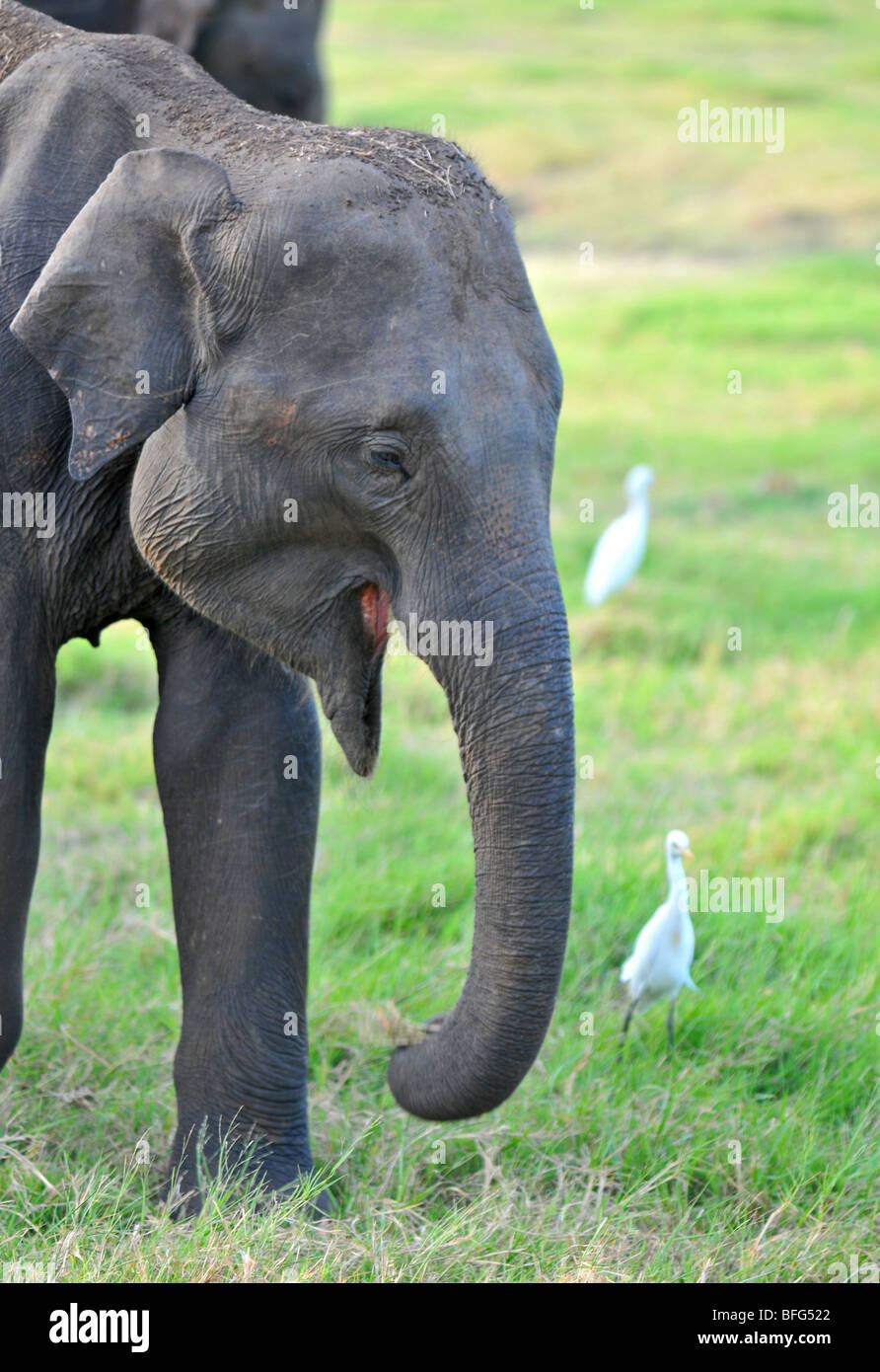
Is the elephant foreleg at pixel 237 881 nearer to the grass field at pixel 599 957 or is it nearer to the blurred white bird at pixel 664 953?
the grass field at pixel 599 957

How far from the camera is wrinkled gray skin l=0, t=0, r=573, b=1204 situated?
9.89ft

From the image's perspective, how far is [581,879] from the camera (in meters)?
5.31

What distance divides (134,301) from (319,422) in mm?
372

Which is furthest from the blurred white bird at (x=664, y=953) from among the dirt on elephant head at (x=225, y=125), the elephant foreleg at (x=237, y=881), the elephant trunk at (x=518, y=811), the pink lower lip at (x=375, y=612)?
the dirt on elephant head at (x=225, y=125)

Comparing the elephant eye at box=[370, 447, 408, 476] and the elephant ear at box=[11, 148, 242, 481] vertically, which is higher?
the elephant ear at box=[11, 148, 242, 481]

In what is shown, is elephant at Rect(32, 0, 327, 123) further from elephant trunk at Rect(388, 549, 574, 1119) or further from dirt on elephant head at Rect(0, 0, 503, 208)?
elephant trunk at Rect(388, 549, 574, 1119)

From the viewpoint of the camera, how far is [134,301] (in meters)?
3.09

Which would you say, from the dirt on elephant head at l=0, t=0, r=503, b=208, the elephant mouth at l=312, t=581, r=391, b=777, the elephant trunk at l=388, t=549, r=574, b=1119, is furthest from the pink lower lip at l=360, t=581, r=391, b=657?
the dirt on elephant head at l=0, t=0, r=503, b=208

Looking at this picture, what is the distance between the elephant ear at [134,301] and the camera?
3.09 m

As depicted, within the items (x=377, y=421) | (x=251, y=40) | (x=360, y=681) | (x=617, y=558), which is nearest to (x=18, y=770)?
(x=360, y=681)

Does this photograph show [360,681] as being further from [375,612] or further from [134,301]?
[134,301]

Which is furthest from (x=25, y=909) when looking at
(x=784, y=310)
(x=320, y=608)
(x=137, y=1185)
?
(x=784, y=310)

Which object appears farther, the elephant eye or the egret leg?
the egret leg

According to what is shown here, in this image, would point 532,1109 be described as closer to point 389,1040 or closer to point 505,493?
point 389,1040
